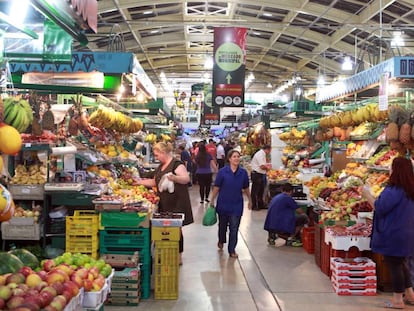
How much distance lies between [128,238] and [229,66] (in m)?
6.39

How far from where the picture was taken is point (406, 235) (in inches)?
209

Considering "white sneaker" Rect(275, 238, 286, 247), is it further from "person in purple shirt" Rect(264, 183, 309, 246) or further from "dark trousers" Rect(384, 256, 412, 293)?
"dark trousers" Rect(384, 256, 412, 293)

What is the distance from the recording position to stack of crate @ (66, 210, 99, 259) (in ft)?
19.2

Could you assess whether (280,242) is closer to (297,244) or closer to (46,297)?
(297,244)

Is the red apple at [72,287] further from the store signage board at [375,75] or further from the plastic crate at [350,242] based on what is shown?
the store signage board at [375,75]

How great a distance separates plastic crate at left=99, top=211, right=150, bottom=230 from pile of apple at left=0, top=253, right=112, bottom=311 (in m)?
2.00

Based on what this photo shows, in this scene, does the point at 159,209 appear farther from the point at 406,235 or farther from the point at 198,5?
the point at 198,5

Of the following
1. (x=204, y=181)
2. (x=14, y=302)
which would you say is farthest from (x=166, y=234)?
(x=204, y=181)

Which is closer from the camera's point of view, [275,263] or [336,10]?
[275,263]

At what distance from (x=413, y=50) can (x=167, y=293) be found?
16.4m

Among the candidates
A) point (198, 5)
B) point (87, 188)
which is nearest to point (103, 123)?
point (87, 188)

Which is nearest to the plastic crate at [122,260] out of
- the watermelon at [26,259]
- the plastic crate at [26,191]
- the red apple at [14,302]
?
the plastic crate at [26,191]

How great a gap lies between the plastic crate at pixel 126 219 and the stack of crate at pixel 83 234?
15 centimetres

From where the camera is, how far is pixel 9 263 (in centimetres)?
351
